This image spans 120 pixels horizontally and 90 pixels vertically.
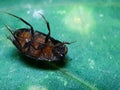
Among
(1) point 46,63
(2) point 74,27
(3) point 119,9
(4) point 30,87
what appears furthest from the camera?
(3) point 119,9

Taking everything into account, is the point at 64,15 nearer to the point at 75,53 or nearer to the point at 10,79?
the point at 75,53

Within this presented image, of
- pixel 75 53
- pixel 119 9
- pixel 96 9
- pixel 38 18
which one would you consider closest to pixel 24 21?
pixel 38 18

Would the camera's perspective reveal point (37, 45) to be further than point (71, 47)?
No
